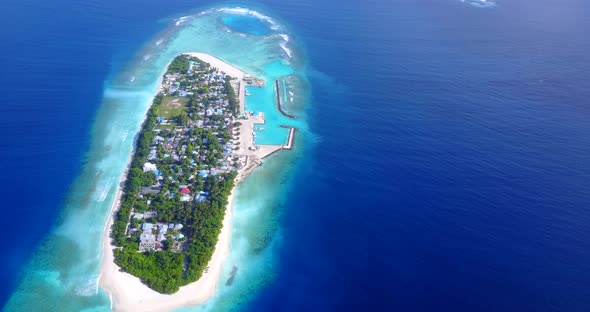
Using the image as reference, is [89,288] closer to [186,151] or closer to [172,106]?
[186,151]

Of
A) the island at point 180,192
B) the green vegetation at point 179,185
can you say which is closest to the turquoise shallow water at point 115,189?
the island at point 180,192

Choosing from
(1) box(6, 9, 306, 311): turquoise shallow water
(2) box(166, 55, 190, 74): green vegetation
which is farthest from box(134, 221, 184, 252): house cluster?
(2) box(166, 55, 190, 74): green vegetation

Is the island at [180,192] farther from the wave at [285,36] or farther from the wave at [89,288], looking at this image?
the wave at [285,36]

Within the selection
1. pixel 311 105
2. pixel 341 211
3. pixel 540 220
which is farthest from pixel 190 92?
pixel 540 220

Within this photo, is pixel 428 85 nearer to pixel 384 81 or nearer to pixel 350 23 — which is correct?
pixel 384 81

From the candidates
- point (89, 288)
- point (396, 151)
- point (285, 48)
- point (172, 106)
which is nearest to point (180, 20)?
point (285, 48)

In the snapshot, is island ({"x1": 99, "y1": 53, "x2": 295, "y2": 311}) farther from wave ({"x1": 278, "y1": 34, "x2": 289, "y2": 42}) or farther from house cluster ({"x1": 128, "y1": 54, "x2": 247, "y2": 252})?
wave ({"x1": 278, "y1": 34, "x2": 289, "y2": 42})

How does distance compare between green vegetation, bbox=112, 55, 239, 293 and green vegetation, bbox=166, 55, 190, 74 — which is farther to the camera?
green vegetation, bbox=166, 55, 190, 74
